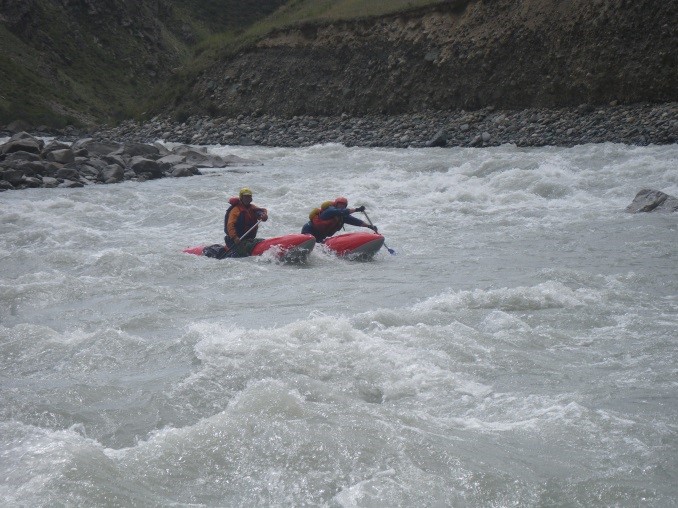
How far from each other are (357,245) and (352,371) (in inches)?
198

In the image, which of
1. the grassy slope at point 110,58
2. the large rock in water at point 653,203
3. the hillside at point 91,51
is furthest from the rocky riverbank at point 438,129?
the hillside at point 91,51

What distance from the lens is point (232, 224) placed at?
1126cm

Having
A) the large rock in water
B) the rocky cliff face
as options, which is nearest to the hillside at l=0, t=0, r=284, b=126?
the rocky cliff face

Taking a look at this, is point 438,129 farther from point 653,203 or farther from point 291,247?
point 291,247

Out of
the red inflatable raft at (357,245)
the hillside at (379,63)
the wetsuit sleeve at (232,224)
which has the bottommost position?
the red inflatable raft at (357,245)

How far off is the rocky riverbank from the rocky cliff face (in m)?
0.66

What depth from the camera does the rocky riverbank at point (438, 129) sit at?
1930cm

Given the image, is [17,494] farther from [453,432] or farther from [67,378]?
[453,432]

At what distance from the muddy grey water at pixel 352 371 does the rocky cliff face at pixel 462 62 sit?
11.0m

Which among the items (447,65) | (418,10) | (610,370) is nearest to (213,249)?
(610,370)

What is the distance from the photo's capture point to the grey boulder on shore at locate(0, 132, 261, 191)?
18.6 meters

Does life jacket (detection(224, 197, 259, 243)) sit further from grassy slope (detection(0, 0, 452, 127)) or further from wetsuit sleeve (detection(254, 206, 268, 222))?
grassy slope (detection(0, 0, 452, 127))

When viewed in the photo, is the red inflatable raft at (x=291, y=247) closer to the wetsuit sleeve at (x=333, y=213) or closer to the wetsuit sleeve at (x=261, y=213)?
the wetsuit sleeve at (x=261, y=213)

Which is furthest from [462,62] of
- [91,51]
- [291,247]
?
[91,51]
